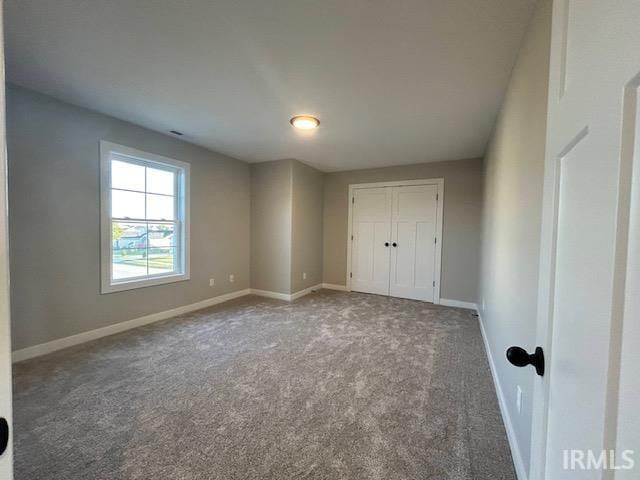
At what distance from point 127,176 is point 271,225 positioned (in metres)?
2.13

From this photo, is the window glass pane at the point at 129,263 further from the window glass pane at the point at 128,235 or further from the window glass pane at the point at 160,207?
the window glass pane at the point at 160,207

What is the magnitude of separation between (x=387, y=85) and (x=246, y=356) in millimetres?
2677

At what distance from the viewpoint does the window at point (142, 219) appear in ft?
9.90

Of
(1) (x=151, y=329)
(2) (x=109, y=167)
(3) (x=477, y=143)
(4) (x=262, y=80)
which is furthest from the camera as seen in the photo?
(3) (x=477, y=143)

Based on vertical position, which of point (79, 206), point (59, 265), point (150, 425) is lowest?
point (150, 425)

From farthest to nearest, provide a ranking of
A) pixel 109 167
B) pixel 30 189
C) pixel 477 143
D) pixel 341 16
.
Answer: pixel 477 143
pixel 109 167
pixel 30 189
pixel 341 16

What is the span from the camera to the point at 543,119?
4.05 ft

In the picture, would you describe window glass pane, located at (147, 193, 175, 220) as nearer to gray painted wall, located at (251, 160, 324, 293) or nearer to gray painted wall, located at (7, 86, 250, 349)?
gray painted wall, located at (7, 86, 250, 349)

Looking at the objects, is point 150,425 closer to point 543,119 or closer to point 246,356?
point 246,356

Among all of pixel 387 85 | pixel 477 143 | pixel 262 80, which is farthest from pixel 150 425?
pixel 477 143

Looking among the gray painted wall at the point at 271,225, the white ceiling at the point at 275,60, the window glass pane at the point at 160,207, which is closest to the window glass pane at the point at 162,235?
the window glass pane at the point at 160,207

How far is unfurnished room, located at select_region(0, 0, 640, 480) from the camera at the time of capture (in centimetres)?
46

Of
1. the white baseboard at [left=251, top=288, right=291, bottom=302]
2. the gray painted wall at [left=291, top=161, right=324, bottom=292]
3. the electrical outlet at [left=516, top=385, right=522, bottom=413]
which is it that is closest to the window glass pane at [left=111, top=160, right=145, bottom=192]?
the gray painted wall at [left=291, top=161, right=324, bottom=292]

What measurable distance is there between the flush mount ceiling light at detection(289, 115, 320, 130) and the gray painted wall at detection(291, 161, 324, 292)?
1.53m
